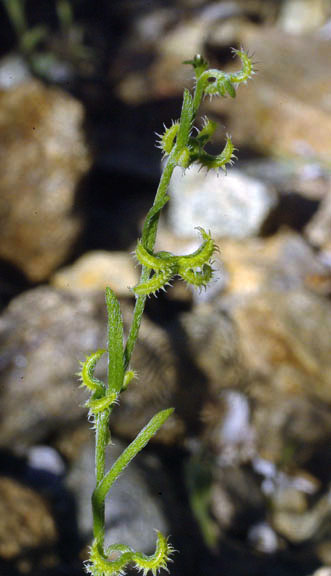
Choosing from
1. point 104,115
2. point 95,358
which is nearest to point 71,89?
point 104,115

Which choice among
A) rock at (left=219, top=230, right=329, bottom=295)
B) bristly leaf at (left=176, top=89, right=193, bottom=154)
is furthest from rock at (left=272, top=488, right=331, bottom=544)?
bristly leaf at (left=176, top=89, right=193, bottom=154)

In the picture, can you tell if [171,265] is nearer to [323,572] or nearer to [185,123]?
[185,123]

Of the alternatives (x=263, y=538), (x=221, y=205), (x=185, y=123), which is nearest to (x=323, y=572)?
(x=263, y=538)

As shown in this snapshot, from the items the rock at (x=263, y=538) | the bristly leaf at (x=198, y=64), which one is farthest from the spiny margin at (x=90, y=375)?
the rock at (x=263, y=538)

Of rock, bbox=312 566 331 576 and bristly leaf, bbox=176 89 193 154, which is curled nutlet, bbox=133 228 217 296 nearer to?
bristly leaf, bbox=176 89 193 154

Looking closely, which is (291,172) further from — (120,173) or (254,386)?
(254,386)

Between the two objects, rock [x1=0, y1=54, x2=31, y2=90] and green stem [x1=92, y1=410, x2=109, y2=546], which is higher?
rock [x1=0, y1=54, x2=31, y2=90]
